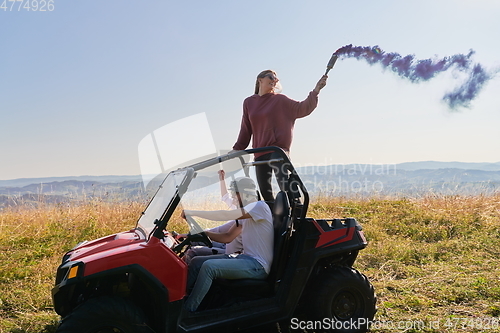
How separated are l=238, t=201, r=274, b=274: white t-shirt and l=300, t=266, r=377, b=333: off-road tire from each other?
51cm

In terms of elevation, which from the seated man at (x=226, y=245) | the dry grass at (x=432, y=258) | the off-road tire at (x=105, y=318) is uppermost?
the seated man at (x=226, y=245)

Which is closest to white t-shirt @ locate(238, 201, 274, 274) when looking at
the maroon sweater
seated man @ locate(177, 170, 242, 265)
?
seated man @ locate(177, 170, 242, 265)

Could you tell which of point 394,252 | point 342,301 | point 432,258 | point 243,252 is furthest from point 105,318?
point 432,258

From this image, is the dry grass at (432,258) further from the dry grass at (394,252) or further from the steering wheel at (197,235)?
the steering wheel at (197,235)

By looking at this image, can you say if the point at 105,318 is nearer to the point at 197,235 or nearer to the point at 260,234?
the point at 197,235

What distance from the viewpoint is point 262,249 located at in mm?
3650

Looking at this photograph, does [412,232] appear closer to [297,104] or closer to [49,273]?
[297,104]

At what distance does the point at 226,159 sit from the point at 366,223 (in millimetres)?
6186

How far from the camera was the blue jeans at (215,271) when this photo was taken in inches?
133

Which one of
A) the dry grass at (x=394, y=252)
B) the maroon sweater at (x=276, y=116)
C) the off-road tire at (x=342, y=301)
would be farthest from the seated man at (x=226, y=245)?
the dry grass at (x=394, y=252)

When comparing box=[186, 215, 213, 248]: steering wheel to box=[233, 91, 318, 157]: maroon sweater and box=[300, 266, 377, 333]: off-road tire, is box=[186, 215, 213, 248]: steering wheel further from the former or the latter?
box=[233, 91, 318, 157]: maroon sweater

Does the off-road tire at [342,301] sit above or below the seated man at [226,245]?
below

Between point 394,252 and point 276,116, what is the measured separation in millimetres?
3400

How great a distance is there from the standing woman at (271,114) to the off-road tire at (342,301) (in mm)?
1040
